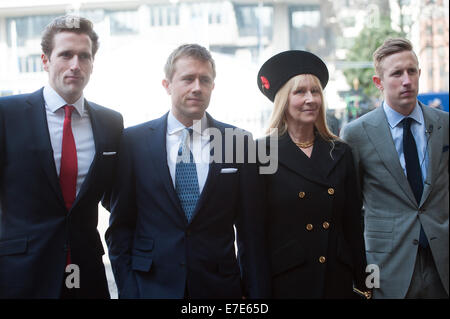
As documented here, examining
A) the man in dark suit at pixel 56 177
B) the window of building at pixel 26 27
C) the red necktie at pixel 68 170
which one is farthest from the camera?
the window of building at pixel 26 27

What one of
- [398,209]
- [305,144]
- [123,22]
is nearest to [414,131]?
[398,209]

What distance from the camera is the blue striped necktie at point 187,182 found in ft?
9.40

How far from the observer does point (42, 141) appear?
2.80m

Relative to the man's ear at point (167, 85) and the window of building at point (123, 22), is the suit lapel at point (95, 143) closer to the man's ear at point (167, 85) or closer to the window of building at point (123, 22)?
the man's ear at point (167, 85)

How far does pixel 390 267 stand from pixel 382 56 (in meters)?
1.27

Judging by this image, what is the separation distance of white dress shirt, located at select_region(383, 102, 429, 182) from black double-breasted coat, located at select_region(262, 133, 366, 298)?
1.24ft

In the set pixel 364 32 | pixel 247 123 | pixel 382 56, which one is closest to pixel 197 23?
pixel 364 32

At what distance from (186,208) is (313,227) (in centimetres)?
72

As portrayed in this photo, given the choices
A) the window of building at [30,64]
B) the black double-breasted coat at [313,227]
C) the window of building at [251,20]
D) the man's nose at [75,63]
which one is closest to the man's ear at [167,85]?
the man's nose at [75,63]

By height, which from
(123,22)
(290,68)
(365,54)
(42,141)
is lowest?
(42,141)

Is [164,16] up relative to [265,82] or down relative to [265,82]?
up

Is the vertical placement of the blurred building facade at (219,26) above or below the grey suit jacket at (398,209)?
above

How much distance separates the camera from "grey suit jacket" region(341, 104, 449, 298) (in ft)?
9.98

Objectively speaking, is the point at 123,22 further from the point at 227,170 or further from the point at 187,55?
the point at 227,170
